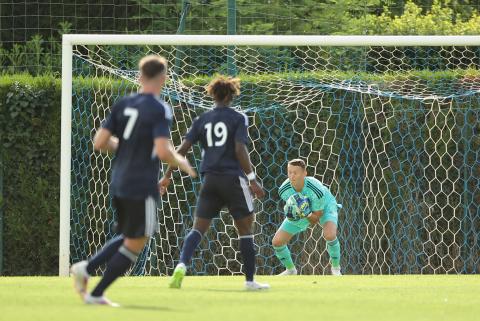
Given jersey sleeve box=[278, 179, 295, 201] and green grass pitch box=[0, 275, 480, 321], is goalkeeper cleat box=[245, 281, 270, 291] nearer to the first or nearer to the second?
green grass pitch box=[0, 275, 480, 321]

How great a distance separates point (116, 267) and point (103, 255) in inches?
25.6

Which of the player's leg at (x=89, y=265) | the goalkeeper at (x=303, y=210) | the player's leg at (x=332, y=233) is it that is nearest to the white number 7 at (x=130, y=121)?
the player's leg at (x=89, y=265)

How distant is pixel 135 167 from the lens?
7.73 m

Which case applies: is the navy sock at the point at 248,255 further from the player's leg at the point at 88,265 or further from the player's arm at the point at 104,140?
the player's arm at the point at 104,140

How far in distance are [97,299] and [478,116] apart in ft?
26.6

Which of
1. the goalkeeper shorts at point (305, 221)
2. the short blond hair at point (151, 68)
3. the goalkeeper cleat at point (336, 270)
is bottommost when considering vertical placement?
the goalkeeper cleat at point (336, 270)

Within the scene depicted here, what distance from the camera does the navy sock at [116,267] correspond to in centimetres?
757

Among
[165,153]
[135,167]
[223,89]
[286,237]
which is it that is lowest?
[286,237]

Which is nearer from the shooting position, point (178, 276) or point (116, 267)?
point (116, 267)

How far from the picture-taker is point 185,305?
7.84 m

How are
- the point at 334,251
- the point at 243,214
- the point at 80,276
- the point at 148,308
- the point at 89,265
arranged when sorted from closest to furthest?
the point at 148,308 < the point at 80,276 < the point at 89,265 < the point at 243,214 < the point at 334,251

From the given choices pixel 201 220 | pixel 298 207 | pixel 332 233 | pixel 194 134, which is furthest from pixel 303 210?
pixel 194 134

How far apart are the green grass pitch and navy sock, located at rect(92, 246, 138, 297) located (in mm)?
173

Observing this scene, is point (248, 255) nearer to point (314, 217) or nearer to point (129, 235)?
point (129, 235)
